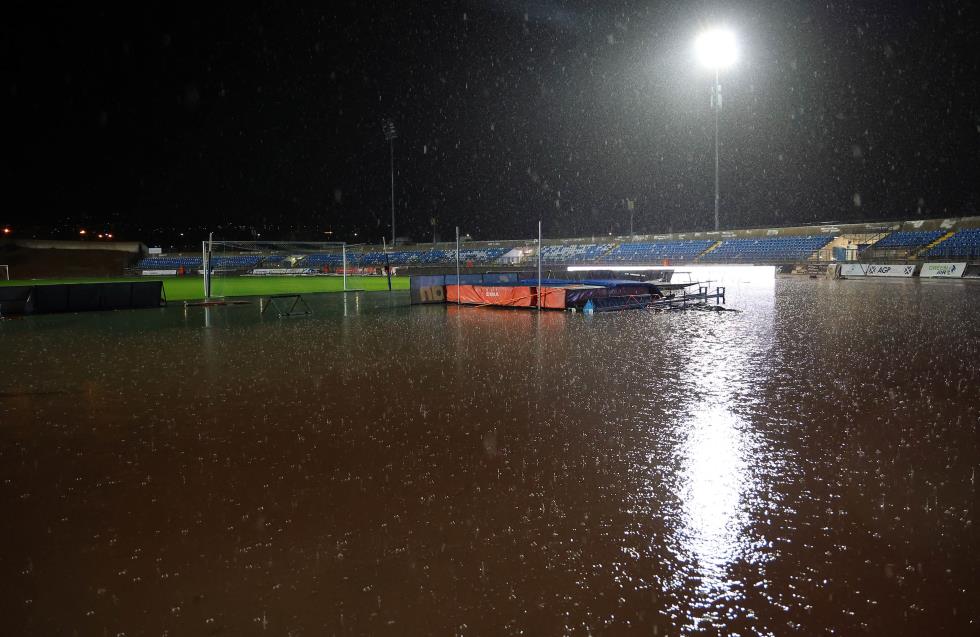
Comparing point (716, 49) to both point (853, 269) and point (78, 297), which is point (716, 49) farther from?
point (78, 297)

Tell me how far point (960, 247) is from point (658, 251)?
2212 centimetres

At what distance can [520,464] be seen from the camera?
5.12 metres

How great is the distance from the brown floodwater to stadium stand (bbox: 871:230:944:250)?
40.1 meters

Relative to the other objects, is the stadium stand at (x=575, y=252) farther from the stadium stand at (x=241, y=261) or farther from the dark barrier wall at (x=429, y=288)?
the dark barrier wall at (x=429, y=288)

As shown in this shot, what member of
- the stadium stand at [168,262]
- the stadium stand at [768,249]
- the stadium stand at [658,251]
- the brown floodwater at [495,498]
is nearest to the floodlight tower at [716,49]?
the stadium stand at [768,249]

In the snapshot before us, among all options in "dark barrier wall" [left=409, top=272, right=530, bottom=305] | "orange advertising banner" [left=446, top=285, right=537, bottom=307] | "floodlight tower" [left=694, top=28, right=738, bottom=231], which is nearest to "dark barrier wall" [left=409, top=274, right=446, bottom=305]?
"dark barrier wall" [left=409, top=272, right=530, bottom=305]

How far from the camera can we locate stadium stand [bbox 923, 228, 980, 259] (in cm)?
3912

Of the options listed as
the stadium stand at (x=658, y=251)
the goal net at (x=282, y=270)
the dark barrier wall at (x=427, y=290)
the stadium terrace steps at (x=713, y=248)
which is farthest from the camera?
the stadium stand at (x=658, y=251)

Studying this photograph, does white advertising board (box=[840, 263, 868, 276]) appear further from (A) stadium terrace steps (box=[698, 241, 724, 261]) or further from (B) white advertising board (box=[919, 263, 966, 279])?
(A) stadium terrace steps (box=[698, 241, 724, 261])

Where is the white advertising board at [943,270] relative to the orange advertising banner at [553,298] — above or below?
above

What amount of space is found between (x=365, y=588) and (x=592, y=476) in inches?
86.2

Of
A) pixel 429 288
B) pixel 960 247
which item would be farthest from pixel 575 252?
pixel 429 288

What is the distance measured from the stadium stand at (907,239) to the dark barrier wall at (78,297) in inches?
1819

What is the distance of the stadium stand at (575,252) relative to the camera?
57844mm
